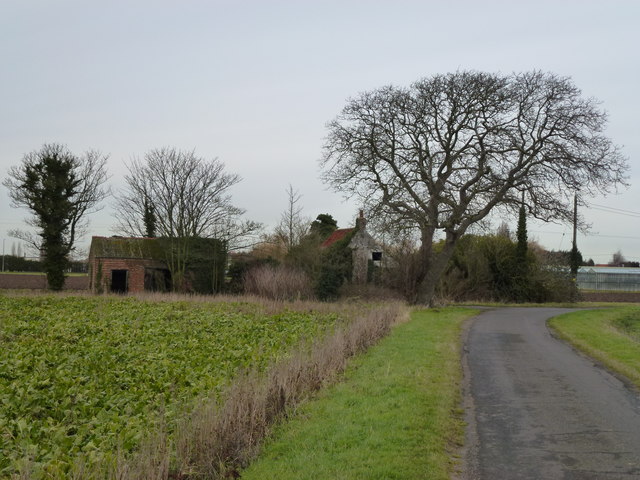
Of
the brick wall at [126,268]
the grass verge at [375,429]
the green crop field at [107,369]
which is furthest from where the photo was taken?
the brick wall at [126,268]

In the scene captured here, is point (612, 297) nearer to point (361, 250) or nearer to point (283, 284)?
point (361, 250)

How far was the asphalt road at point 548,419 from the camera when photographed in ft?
21.9

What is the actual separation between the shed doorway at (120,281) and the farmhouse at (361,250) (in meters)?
14.5

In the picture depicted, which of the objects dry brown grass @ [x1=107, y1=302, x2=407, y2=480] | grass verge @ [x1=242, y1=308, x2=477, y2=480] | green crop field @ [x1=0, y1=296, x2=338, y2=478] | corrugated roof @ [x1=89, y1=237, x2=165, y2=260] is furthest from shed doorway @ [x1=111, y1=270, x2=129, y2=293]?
dry brown grass @ [x1=107, y1=302, x2=407, y2=480]

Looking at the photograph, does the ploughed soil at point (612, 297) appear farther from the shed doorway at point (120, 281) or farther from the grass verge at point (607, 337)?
the shed doorway at point (120, 281)

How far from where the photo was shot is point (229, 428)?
7.14 metres

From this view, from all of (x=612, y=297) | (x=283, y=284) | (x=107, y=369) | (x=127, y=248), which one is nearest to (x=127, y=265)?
(x=127, y=248)

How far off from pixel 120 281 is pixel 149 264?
7.90ft

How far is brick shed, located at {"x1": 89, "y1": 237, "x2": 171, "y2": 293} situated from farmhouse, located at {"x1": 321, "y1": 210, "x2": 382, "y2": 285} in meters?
12.3

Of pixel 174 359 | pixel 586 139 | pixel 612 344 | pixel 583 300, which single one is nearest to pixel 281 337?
pixel 174 359

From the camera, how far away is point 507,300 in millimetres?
44594

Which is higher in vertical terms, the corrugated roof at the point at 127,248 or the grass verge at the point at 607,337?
the corrugated roof at the point at 127,248

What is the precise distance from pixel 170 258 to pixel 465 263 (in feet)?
70.1

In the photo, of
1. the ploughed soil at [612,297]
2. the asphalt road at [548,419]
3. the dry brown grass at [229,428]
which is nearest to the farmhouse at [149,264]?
the asphalt road at [548,419]
